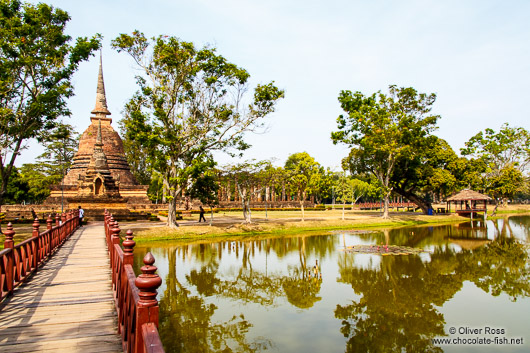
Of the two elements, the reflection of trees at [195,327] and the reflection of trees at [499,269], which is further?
the reflection of trees at [499,269]

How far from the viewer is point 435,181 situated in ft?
139

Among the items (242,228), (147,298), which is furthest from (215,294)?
(242,228)

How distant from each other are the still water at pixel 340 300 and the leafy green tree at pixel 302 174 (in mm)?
15360

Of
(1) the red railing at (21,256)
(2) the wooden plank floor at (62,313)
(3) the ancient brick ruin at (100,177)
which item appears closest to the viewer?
(2) the wooden plank floor at (62,313)

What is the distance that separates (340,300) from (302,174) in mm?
36686

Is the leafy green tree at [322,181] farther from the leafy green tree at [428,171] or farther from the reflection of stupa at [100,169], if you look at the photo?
the reflection of stupa at [100,169]

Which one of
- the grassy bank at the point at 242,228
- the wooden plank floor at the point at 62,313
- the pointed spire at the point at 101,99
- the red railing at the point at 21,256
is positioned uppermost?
the pointed spire at the point at 101,99

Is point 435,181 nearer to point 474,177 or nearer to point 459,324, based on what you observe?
point 474,177

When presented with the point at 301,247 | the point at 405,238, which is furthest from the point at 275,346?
the point at 405,238

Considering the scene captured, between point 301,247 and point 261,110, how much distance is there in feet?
30.1

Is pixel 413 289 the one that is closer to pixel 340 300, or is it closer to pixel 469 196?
pixel 340 300

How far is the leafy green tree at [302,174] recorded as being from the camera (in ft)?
132

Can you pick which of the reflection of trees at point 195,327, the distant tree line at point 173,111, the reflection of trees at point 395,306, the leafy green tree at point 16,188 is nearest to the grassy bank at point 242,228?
the distant tree line at point 173,111

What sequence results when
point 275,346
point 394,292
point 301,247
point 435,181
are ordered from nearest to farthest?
point 275,346 < point 394,292 < point 301,247 < point 435,181
